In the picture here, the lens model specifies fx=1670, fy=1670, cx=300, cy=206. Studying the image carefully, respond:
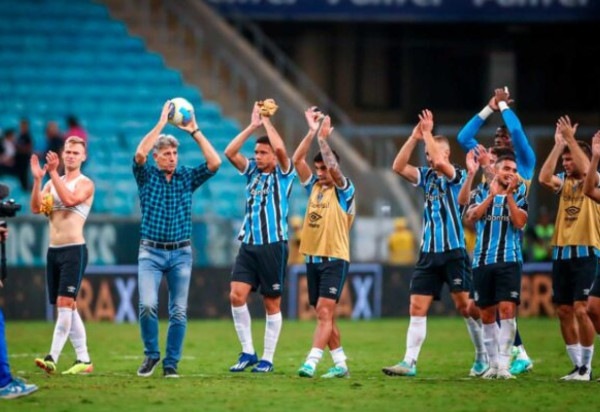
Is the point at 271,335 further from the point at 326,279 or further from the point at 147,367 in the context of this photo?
the point at 147,367

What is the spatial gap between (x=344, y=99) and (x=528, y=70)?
15.4ft

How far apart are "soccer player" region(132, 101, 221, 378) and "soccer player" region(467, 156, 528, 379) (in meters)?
2.87

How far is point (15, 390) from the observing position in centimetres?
1478

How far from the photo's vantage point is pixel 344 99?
40.1 metres

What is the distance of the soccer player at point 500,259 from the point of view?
55.8 ft

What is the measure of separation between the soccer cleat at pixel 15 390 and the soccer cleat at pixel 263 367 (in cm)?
337

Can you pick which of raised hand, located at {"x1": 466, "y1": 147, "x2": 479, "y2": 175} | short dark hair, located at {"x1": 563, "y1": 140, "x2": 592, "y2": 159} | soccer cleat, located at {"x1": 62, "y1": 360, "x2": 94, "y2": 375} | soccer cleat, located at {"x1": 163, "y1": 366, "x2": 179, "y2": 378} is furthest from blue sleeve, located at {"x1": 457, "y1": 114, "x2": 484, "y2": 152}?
soccer cleat, located at {"x1": 62, "y1": 360, "x2": 94, "y2": 375}

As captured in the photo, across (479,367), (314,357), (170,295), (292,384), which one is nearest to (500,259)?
(479,367)

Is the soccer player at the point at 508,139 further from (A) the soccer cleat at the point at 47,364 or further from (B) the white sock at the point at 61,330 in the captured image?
(A) the soccer cleat at the point at 47,364

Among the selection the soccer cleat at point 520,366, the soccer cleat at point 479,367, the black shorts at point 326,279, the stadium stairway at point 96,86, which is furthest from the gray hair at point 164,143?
the stadium stairway at point 96,86

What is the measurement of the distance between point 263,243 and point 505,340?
9.21ft

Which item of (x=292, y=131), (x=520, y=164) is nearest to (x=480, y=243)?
(x=520, y=164)

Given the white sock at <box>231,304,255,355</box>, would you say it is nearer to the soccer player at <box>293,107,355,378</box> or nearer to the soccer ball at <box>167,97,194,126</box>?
the soccer player at <box>293,107,355,378</box>

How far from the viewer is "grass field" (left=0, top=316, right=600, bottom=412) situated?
48.2 ft
